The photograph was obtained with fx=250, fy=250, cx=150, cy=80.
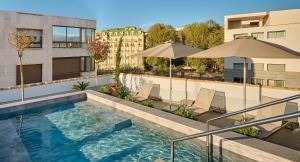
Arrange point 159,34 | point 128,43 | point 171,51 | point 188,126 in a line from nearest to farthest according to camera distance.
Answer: point 188,126, point 171,51, point 159,34, point 128,43

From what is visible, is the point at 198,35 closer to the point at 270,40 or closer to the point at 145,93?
the point at 270,40

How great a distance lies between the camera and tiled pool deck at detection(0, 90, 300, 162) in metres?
6.90

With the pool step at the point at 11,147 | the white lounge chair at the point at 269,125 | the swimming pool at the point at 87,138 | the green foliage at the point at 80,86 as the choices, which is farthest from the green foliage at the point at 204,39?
the pool step at the point at 11,147

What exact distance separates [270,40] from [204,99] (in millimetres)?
29645

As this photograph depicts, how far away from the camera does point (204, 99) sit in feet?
39.9

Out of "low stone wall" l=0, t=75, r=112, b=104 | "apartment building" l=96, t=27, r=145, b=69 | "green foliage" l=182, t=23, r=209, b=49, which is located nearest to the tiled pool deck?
"low stone wall" l=0, t=75, r=112, b=104

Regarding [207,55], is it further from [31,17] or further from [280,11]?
[280,11]

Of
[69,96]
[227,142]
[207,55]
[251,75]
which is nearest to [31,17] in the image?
[69,96]

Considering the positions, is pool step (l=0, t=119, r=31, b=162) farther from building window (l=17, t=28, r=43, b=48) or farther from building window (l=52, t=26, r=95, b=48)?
building window (l=52, t=26, r=95, b=48)

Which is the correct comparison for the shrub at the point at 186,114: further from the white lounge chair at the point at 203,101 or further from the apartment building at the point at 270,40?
the apartment building at the point at 270,40

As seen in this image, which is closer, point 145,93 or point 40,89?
point 145,93

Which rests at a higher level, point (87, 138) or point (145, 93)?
point (145, 93)

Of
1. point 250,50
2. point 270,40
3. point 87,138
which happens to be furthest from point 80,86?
point 270,40

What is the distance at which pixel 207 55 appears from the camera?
9.82m
